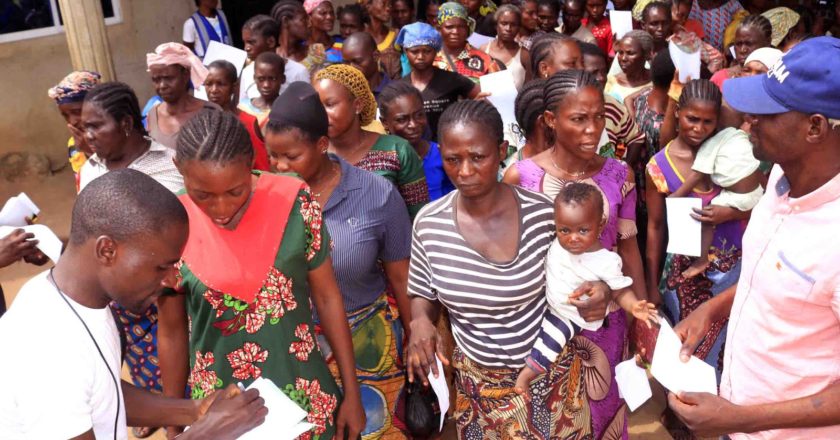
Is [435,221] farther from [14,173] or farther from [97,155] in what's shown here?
[14,173]

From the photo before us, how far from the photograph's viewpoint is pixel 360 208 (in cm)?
274

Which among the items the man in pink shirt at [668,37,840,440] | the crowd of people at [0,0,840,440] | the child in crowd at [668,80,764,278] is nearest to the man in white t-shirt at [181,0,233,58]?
the crowd of people at [0,0,840,440]

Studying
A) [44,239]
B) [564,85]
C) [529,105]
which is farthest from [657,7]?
[44,239]

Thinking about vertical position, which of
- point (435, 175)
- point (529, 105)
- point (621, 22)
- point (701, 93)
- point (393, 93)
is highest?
point (701, 93)

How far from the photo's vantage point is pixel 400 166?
3.25 metres

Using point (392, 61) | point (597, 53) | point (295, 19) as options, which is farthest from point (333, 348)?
point (295, 19)

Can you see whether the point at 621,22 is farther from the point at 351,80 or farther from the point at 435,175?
the point at 351,80

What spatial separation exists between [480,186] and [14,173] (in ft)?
26.4

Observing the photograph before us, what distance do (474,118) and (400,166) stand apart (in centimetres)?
84

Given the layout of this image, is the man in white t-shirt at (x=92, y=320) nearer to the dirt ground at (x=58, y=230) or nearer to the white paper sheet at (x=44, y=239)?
the white paper sheet at (x=44, y=239)

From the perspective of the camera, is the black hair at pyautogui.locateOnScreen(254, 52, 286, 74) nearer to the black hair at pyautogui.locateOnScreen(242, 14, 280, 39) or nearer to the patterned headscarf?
the black hair at pyautogui.locateOnScreen(242, 14, 280, 39)

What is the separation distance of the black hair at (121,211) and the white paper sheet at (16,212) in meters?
1.73

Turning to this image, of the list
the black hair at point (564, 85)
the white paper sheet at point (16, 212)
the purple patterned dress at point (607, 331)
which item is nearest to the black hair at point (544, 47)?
the black hair at point (564, 85)

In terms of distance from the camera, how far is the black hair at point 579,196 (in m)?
2.39
